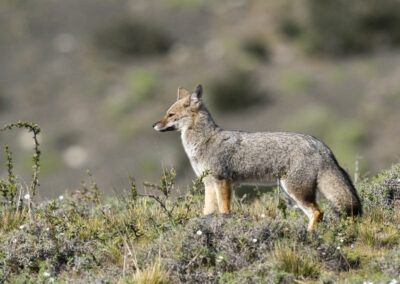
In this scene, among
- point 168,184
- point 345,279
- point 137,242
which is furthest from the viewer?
point 168,184

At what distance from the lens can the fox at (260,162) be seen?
795 centimetres

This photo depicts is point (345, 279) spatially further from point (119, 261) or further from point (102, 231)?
point (102, 231)

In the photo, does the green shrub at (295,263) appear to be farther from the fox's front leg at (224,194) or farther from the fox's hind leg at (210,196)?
the fox's hind leg at (210,196)

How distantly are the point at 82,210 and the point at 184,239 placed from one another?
223 centimetres

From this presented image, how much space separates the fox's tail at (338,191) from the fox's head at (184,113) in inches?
77.4

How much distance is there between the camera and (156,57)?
31.9 m

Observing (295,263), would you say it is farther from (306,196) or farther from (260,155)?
(260,155)

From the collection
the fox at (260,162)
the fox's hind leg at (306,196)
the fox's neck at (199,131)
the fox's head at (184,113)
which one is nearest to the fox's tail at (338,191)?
the fox at (260,162)

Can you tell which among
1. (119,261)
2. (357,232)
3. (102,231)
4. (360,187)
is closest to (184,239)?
(119,261)

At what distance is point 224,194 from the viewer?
835 cm

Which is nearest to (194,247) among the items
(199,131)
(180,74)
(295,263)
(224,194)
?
(295,263)

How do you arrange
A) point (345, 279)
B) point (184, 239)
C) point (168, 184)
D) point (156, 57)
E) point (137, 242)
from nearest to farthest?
A: point (345, 279)
point (184, 239)
point (137, 242)
point (168, 184)
point (156, 57)

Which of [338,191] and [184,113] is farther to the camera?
[184,113]

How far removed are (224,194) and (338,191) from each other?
4.28ft
